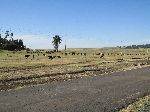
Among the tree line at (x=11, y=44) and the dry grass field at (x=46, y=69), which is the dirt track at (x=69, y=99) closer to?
the dry grass field at (x=46, y=69)

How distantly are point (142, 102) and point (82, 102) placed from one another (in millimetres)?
3186

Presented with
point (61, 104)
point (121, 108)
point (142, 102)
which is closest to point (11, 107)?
point (61, 104)

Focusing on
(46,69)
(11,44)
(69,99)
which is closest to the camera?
(69,99)

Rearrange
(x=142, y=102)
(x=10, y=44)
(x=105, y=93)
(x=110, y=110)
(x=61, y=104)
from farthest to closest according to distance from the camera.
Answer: (x=10, y=44) < (x=105, y=93) < (x=142, y=102) < (x=61, y=104) < (x=110, y=110)

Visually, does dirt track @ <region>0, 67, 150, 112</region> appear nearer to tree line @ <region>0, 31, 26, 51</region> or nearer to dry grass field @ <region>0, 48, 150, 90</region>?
dry grass field @ <region>0, 48, 150, 90</region>

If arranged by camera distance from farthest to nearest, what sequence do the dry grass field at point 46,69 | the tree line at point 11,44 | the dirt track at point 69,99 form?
the tree line at point 11,44 → the dry grass field at point 46,69 → the dirt track at point 69,99

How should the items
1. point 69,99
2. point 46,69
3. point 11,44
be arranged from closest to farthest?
point 69,99
point 46,69
point 11,44

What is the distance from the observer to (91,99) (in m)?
19.0

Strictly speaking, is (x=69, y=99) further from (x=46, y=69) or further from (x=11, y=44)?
(x=11, y=44)

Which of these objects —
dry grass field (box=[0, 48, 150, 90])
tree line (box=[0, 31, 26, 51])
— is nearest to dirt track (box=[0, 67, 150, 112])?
dry grass field (box=[0, 48, 150, 90])

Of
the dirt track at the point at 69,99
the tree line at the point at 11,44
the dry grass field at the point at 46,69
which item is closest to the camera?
the dirt track at the point at 69,99

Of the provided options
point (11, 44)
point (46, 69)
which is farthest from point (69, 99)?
point (11, 44)

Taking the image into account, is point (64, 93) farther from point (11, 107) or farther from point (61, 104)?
point (11, 107)

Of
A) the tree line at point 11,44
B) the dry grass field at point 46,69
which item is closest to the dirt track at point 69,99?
the dry grass field at point 46,69
